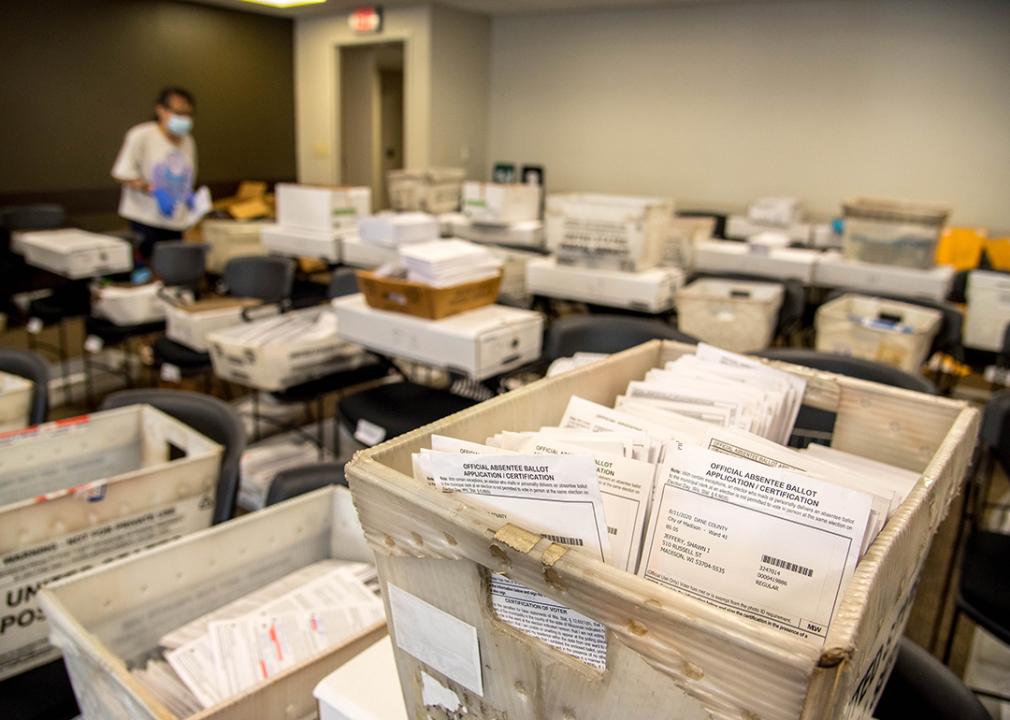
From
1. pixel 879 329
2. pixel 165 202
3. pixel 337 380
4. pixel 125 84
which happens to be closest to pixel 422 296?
pixel 337 380

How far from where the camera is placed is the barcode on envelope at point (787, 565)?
61 centimetres

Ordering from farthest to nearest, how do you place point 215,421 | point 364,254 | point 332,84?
1. point 332,84
2. point 364,254
3. point 215,421

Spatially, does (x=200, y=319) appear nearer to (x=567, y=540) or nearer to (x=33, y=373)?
(x=33, y=373)

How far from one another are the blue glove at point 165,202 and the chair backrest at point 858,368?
14.7ft

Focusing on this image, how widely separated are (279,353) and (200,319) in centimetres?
69

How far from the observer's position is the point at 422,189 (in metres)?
5.27

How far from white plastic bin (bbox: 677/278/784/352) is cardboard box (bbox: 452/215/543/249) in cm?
149

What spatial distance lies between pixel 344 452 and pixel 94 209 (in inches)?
204

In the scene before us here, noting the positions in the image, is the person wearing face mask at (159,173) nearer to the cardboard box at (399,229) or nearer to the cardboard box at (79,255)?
the cardboard box at (79,255)

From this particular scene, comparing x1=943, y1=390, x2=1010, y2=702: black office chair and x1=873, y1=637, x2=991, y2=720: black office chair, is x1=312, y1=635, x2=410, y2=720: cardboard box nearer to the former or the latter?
x1=873, y1=637, x2=991, y2=720: black office chair

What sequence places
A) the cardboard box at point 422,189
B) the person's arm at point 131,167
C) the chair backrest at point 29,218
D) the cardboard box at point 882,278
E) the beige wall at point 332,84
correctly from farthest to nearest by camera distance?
the beige wall at point 332,84
the chair backrest at point 29,218
the cardboard box at point 422,189
the person's arm at point 131,167
the cardboard box at point 882,278

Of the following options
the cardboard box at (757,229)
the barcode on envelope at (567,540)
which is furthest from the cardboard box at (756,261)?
the barcode on envelope at (567,540)

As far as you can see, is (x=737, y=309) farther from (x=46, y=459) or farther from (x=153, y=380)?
(x=153, y=380)

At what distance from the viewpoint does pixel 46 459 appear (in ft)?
5.30
